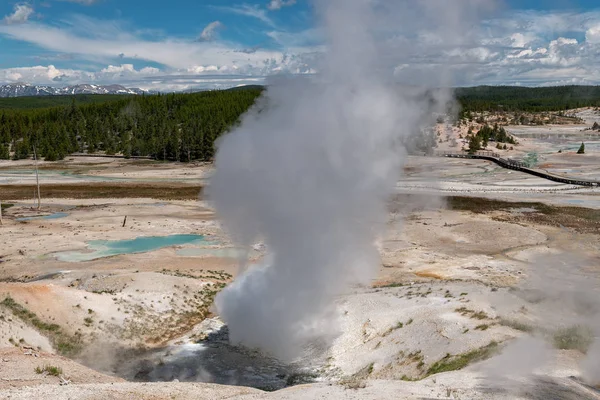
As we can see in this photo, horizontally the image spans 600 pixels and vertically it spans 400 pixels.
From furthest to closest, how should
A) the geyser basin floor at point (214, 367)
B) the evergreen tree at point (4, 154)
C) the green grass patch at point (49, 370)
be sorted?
the evergreen tree at point (4, 154), the geyser basin floor at point (214, 367), the green grass patch at point (49, 370)

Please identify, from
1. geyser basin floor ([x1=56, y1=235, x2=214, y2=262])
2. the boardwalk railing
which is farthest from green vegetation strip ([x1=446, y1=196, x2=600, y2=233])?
geyser basin floor ([x1=56, y1=235, x2=214, y2=262])

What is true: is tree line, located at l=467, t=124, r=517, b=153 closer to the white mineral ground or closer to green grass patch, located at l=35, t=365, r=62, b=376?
the white mineral ground

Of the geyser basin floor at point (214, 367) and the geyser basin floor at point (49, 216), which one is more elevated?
the geyser basin floor at point (49, 216)

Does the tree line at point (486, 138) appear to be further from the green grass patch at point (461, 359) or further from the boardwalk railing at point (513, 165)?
the green grass patch at point (461, 359)

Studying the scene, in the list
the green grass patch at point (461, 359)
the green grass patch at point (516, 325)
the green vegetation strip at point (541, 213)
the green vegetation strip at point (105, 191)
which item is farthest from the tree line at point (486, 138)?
the green grass patch at point (461, 359)

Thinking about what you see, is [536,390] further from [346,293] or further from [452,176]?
[452,176]

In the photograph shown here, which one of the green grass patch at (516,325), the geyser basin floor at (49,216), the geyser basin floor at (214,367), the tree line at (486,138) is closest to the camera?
the green grass patch at (516,325)

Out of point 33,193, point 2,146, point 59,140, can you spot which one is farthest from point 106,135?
point 33,193

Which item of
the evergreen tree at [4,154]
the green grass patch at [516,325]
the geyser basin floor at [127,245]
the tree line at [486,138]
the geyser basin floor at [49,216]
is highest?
the tree line at [486,138]
